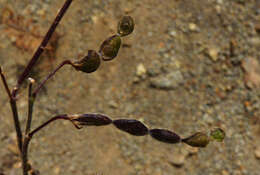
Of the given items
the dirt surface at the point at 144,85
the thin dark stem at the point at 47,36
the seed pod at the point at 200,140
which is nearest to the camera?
the thin dark stem at the point at 47,36

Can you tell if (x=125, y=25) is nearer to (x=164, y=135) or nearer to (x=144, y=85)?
(x=164, y=135)

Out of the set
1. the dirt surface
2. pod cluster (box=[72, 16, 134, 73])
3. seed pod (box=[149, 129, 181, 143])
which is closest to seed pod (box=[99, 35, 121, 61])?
pod cluster (box=[72, 16, 134, 73])

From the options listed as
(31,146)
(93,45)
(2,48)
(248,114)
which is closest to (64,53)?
(93,45)

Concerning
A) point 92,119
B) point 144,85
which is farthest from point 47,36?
point 144,85

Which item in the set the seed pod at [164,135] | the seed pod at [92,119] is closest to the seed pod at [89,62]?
the seed pod at [92,119]

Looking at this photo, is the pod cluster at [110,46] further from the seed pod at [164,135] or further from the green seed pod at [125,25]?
the seed pod at [164,135]

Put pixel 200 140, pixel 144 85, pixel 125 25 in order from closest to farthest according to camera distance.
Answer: pixel 125 25
pixel 200 140
pixel 144 85
